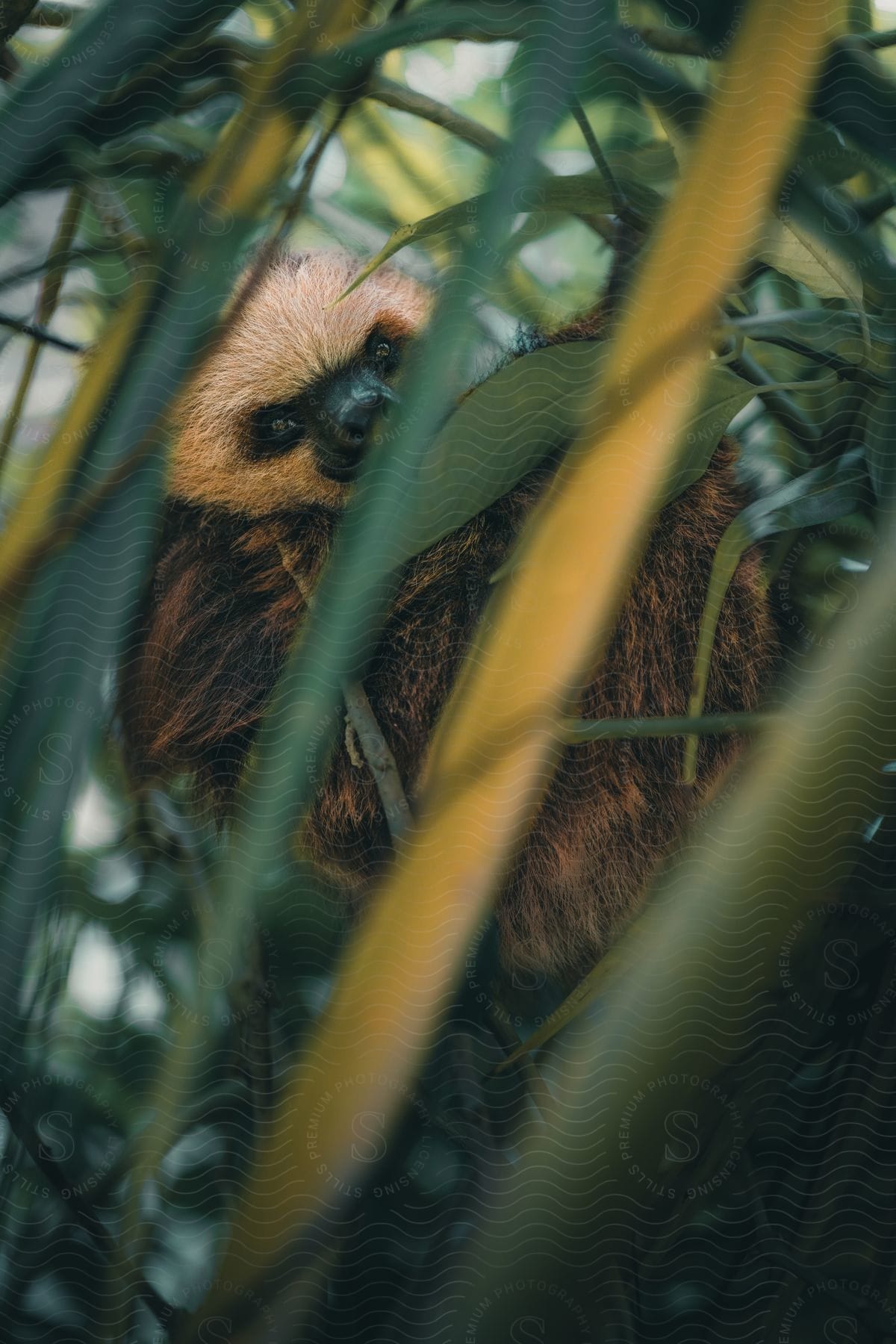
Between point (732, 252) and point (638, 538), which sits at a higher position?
point (732, 252)

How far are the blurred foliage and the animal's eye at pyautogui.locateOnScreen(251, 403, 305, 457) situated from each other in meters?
0.11

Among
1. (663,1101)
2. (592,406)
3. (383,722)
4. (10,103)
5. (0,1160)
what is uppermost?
(10,103)

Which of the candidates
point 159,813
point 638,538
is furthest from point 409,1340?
point 638,538

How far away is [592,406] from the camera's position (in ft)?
2.02

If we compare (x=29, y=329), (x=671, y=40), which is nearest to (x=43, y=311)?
(x=29, y=329)

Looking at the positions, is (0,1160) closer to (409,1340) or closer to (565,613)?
(409,1340)

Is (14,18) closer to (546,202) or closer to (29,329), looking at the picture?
(29,329)

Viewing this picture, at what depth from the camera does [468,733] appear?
61cm

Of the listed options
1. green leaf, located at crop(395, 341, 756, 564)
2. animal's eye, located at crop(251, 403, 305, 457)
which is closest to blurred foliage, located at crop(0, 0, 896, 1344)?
green leaf, located at crop(395, 341, 756, 564)

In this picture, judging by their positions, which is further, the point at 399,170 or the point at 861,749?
the point at 399,170

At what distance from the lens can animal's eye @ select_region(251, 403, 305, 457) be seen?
792 mm

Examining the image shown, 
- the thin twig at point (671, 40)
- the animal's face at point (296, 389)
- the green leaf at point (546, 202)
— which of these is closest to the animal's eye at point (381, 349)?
the animal's face at point (296, 389)

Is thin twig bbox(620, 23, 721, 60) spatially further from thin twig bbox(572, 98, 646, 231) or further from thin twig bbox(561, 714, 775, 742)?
thin twig bbox(561, 714, 775, 742)

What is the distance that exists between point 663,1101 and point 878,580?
11.7 inches
